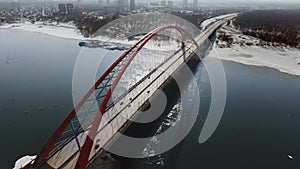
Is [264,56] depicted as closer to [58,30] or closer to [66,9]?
[58,30]

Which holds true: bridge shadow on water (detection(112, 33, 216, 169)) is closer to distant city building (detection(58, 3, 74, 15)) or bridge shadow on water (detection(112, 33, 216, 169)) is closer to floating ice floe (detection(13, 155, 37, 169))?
floating ice floe (detection(13, 155, 37, 169))

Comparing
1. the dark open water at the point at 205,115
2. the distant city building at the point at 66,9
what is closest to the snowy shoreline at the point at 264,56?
the dark open water at the point at 205,115

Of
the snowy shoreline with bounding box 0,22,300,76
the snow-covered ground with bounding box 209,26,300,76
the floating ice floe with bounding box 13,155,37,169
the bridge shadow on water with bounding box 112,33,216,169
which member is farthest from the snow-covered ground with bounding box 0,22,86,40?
the floating ice floe with bounding box 13,155,37,169

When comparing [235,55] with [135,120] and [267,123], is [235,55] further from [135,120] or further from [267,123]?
[135,120]

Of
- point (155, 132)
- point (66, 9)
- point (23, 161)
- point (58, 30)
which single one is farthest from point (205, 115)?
point (66, 9)

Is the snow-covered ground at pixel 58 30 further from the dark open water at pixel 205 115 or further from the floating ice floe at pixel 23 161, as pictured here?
the floating ice floe at pixel 23 161

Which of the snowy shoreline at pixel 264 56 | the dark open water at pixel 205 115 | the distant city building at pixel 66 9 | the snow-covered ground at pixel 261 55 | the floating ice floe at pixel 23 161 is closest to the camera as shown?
the floating ice floe at pixel 23 161

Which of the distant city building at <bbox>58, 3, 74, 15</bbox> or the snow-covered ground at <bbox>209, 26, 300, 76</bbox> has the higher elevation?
the distant city building at <bbox>58, 3, 74, 15</bbox>
